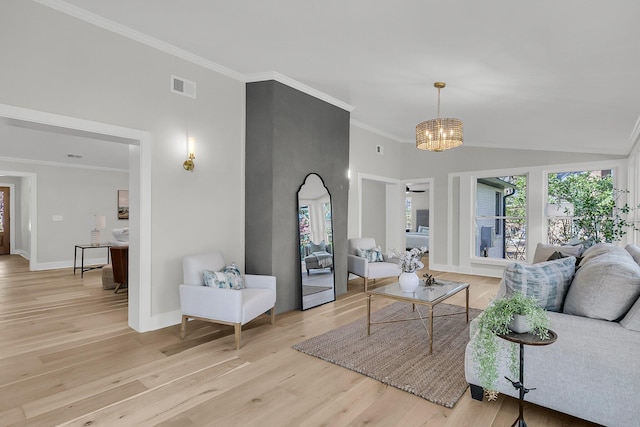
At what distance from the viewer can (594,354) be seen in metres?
1.88

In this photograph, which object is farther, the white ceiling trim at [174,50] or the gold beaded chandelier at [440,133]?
the gold beaded chandelier at [440,133]

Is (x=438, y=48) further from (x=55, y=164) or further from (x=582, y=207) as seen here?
(x=55, y=164)


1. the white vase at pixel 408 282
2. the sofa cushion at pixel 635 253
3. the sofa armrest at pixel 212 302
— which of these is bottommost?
the sofa armrest at pixel 212 302

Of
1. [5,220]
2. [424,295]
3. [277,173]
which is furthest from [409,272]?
[5,220]

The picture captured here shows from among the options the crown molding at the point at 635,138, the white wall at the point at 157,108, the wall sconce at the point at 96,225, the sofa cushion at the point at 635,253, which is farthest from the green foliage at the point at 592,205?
the wall sconce at the point at 96,225

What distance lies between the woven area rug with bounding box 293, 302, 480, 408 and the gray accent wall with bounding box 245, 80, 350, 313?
44.1 inches

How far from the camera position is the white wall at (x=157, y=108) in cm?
281

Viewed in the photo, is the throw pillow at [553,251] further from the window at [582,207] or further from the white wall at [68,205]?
the white wall at [68,205]

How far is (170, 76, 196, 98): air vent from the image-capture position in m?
3.73

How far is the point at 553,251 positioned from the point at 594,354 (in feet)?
11.1

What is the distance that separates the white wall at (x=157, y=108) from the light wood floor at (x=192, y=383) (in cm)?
71

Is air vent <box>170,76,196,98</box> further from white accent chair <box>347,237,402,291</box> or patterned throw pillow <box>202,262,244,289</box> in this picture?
white accent chair <box>347,237,402,291</box>

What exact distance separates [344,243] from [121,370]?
336 centimetres

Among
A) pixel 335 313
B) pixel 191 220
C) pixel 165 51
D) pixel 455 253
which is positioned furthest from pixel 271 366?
pixel 455 253
